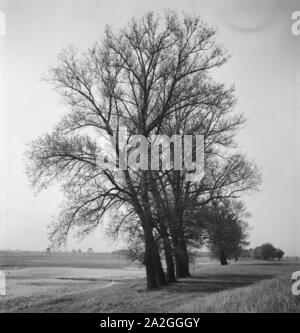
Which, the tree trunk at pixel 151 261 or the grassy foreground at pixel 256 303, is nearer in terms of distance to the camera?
the grassy foreground at pixel 256 303

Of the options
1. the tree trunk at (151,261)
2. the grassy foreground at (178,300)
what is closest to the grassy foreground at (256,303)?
the grassy foreground at (178,300)

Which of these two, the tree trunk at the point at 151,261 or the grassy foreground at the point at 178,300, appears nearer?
the grassy foreground at the point at 178,300

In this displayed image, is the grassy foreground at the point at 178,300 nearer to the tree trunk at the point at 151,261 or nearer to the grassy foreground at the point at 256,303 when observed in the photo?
the grassy foreground at the point at 256,303

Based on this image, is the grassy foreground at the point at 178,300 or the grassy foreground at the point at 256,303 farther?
the grassy foreground at the point at 178,300

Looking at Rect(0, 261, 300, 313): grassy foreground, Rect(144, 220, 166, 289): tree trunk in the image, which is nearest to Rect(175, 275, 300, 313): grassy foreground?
Rect(0, 261, 300, 313): grassy foreground

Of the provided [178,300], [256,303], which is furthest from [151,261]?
[256,303]

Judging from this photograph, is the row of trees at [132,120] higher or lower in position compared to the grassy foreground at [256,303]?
higher

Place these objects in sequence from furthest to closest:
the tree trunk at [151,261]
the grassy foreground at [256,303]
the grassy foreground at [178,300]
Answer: the tree trunk at [151,261] → the grassy foreground at [178,300] → the grassy foreground at [256,303]

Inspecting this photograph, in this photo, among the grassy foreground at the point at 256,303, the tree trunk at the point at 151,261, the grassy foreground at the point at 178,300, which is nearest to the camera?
the grassy foreground at the point at 256,303

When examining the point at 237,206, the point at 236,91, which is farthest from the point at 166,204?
the point at 237,206

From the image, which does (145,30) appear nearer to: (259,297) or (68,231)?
(68,231)

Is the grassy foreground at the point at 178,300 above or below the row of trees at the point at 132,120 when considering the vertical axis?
below

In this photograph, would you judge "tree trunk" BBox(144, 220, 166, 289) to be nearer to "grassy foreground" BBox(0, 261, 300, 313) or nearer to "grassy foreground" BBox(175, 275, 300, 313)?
"grassy foreground" BBox(0, 261, 300, 313)

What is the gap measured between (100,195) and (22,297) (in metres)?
5.30
